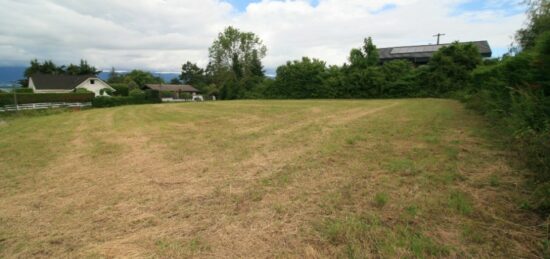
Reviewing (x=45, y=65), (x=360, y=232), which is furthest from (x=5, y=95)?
(x=45, y=65)

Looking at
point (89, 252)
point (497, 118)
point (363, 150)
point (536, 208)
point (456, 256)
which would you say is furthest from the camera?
point (497, 118)

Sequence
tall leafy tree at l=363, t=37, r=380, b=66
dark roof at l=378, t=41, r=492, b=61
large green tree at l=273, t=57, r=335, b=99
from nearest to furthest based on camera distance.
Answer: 1. tall leafy tree at l=363, t=37, r=380, b=66
2. large green tree at l=273, t=57, r=335, b=99
3. dark roof at l=378, t=41, r=492, b=61

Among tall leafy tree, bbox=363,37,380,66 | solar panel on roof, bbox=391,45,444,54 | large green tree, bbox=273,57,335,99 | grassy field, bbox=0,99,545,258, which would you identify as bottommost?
grassy field, bbox=0,99,545,258

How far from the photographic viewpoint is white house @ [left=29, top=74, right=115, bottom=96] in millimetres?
37188

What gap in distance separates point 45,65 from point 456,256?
65415 millimetres

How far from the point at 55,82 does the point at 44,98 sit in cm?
1593

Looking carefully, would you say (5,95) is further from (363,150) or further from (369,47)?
(369,47)

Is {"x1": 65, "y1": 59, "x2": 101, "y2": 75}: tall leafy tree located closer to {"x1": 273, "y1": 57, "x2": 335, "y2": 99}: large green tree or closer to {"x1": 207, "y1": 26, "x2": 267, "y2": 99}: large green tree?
{"x1": 207, "y1": 26, "x2": 267, "y2": 99}: large green tree

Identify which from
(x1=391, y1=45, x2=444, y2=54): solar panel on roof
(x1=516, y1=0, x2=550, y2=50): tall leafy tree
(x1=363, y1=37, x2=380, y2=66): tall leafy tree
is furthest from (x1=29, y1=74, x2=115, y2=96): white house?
(x1=516, y1=0, x2=550, y2=50): tall leafy tree

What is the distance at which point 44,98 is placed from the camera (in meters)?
26.0

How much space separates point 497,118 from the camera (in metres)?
7.46

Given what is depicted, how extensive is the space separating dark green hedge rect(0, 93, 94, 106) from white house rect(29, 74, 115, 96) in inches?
363

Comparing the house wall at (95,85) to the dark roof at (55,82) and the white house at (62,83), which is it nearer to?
the white house at (62,83)

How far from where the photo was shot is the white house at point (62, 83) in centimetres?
3719
